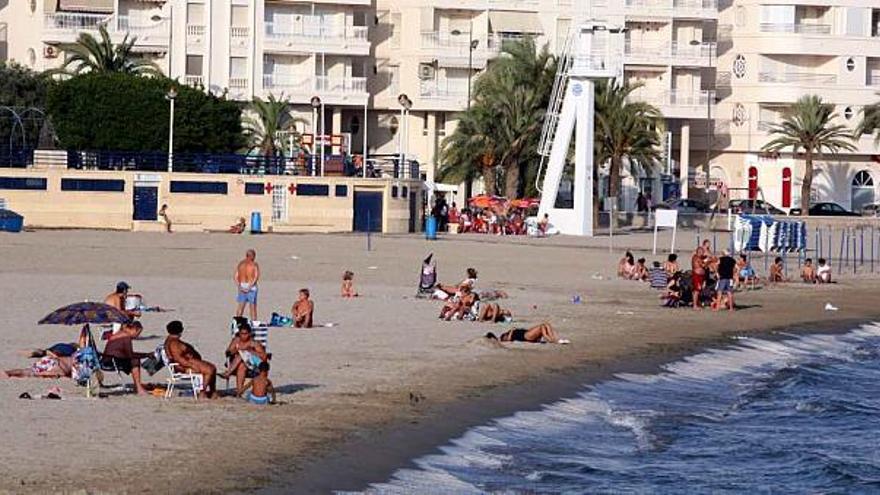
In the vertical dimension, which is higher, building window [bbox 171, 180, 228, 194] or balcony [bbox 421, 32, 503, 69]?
balcony [bbox 421, 32, 503, 69]

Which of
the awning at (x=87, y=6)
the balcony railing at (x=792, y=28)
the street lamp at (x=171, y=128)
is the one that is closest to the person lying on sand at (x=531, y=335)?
the street lamp at (x=171, y=128)

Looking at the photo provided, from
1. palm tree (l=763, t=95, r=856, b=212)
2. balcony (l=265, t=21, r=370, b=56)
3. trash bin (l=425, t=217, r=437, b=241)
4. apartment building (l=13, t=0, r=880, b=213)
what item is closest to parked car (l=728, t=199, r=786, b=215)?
apartment building (l=13, t=0, r=880, b=213)

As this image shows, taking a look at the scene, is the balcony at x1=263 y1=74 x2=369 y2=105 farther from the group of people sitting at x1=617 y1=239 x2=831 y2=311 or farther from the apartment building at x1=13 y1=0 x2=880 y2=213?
the group of people sitting at x1=617 y1=239 x2=831 y2=311

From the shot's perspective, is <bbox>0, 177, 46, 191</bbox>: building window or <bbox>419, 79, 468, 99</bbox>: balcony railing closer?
<bbox>0, 177, 46, 191</bbox>: building window

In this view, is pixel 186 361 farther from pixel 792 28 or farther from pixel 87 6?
pixel 792 28

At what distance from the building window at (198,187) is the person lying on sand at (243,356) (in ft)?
138

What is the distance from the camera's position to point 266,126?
7600cm

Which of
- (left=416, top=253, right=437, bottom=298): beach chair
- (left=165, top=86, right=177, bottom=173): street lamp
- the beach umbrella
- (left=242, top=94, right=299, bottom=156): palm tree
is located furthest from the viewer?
(left=242, top=94, right=299, bottom=156): palm tree

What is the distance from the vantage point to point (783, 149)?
291 ft

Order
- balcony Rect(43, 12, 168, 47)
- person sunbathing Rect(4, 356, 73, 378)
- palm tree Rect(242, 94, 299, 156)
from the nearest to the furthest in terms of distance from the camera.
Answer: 1. person sunbathing Rect(4, 356, 73, 378)
2. palm tree Rect(242, 94, 299, 156)
3. balcony Rect(43, 12, 168, 47)

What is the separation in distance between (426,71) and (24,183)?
87.2 ft

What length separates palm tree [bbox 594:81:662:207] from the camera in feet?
236

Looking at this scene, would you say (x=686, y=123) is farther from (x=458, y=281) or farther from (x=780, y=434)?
(x=780, y=434)

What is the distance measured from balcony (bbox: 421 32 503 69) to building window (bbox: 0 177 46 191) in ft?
86.3
